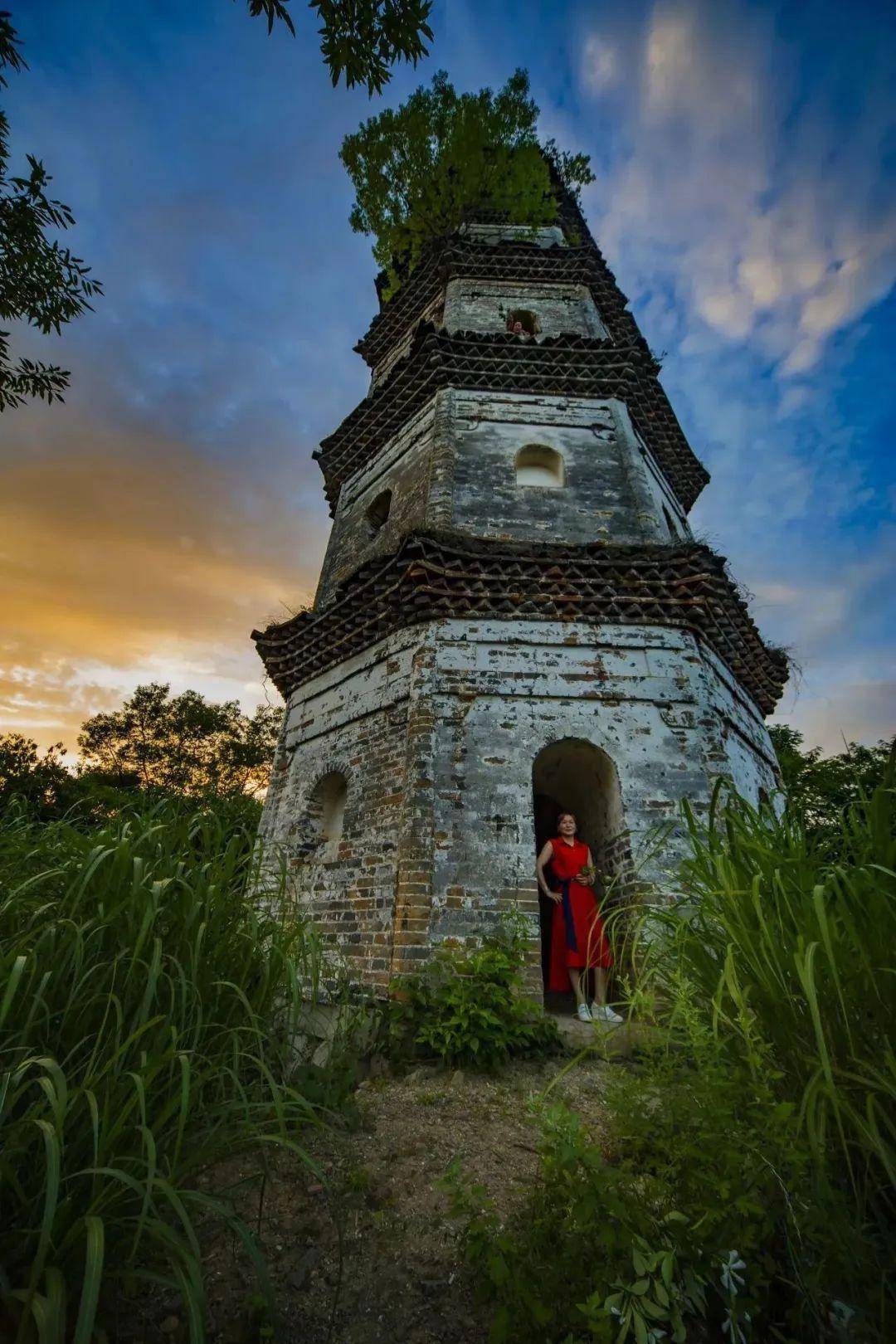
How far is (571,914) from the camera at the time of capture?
210 inches

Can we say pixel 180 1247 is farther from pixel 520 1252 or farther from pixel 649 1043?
pixel 649 1043

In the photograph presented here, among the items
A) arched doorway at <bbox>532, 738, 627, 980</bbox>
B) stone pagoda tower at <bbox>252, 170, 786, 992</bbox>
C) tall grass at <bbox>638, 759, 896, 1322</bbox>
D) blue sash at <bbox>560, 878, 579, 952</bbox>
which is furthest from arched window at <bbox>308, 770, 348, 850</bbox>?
tall grass at <bbox>638, 759, 896, 1322</bbox>

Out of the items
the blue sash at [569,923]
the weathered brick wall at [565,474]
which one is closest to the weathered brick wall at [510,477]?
the weathered brick wall at [565,474]

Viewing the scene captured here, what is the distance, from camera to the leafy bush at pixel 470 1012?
412cm

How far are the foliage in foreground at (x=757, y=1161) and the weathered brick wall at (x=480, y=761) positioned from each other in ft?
9.50

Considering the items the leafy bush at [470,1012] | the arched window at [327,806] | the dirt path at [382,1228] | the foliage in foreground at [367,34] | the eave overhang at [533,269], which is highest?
the eave overhang at [533,269]

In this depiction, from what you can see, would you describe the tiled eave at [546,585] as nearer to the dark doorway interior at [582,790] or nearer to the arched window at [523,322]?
the dark doorway interior at [582,790]

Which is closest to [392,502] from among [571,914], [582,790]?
[582,790]

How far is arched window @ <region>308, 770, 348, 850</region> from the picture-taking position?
22.9ft

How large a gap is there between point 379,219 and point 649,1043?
47.4 ft

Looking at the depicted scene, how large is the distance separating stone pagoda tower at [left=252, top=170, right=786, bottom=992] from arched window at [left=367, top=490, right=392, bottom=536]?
1.2 inches

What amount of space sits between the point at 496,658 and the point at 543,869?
7.38 feet

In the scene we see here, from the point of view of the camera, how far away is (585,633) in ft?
21.5

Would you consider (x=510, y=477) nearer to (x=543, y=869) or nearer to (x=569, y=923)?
(x=543, y=869)
